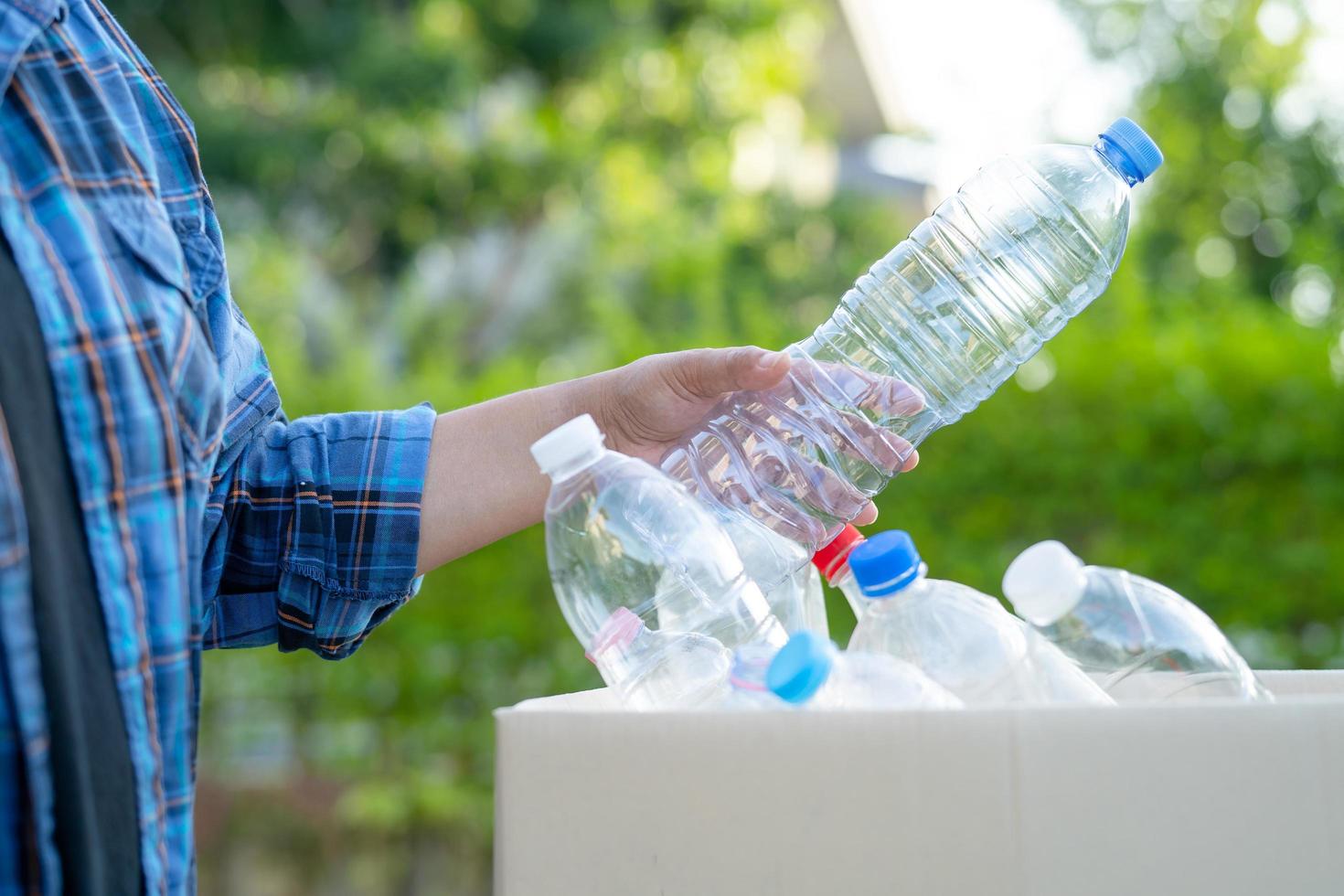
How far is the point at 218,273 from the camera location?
1.11 meters

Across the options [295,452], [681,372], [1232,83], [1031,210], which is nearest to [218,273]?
[295,452]

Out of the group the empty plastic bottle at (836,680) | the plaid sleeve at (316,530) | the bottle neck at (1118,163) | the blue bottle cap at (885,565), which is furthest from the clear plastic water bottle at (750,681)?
the bottle neck at (1118,163)

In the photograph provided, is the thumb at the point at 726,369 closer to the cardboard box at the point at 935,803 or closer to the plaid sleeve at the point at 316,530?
the plaid sleeve at the point at 316,530

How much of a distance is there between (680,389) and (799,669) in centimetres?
63

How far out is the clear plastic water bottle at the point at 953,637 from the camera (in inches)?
39.5

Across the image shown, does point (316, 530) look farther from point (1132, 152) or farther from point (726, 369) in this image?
point (1132, 152)

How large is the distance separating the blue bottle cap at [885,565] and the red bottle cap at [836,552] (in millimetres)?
231

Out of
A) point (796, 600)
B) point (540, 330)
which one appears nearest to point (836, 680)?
point (796, 600)

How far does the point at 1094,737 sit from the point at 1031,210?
45.4 inches

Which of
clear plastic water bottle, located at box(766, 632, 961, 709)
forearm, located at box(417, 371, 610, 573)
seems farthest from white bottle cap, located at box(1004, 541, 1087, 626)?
forearm, located at box(417, 371, 610, 573)

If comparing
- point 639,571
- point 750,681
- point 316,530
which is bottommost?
point 316,530

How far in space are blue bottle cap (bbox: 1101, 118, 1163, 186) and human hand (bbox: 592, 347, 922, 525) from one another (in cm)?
41

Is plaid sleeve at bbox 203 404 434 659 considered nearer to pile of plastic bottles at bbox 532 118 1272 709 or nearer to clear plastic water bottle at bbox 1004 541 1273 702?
pile of plastic bottles at bbox 532 118 1272 709

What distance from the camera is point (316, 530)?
4.19ft
